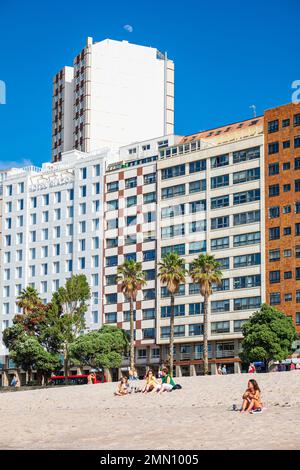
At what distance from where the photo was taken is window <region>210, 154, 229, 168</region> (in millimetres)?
135375

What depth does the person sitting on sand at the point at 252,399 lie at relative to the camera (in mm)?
43188

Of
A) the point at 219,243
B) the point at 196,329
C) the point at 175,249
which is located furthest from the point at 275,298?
the point at 175,249

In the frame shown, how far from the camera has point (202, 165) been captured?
13825 cm

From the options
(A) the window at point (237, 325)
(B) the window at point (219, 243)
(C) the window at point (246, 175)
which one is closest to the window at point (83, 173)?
(B) the window at point (219, 243)

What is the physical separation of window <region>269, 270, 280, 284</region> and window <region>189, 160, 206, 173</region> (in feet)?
63.9

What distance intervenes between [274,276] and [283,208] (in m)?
8.89

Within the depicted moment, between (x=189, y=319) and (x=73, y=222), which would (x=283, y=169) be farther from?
(x=73, y=222)

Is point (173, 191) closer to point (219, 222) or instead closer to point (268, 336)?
point (219, 222)

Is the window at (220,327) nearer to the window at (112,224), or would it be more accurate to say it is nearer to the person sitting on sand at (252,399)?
the window at (112,224)

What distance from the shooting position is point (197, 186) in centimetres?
13838

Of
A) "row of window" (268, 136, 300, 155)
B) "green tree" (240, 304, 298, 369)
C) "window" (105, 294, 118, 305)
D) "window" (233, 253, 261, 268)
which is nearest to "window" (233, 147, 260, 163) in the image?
"row of window" (268, 136, 300, 155)

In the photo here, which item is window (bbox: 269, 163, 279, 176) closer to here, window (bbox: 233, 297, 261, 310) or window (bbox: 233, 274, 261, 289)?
window (bbox: 233, 274, 261, 289)

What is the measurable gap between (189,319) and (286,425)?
98.2 metres

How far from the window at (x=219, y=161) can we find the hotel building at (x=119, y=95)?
110 ft
